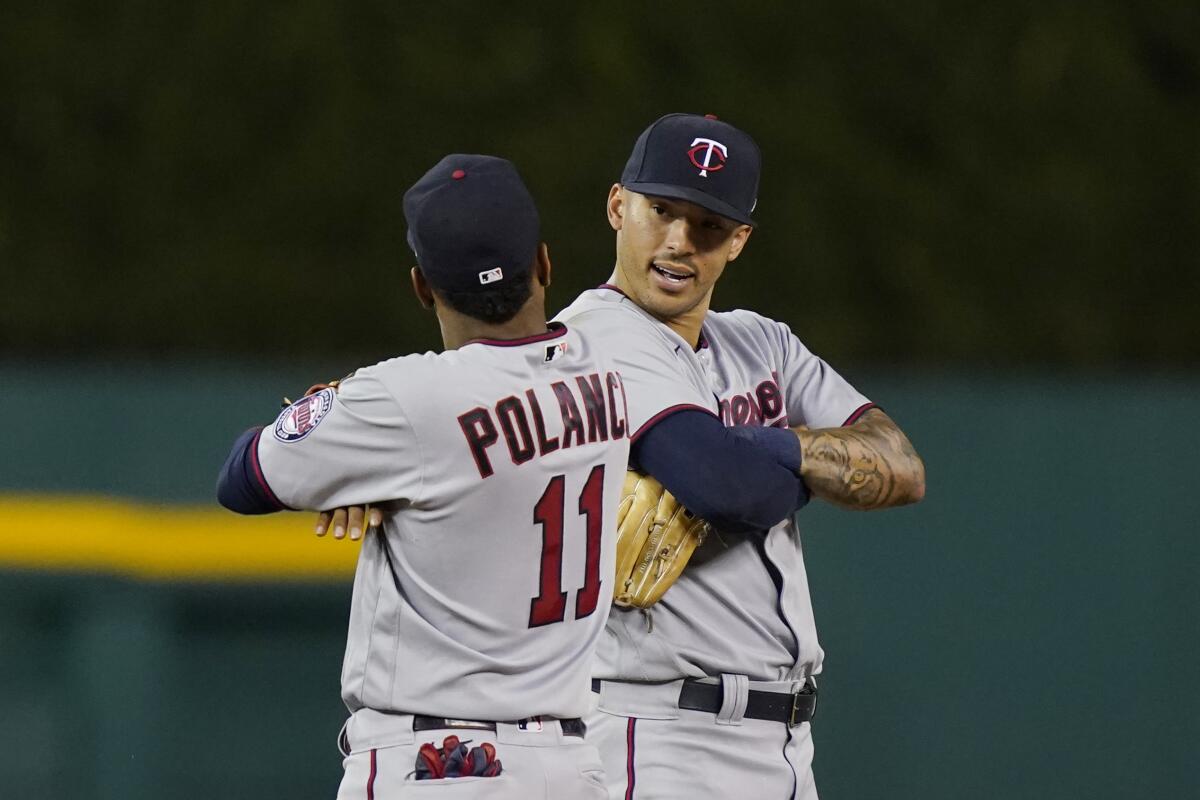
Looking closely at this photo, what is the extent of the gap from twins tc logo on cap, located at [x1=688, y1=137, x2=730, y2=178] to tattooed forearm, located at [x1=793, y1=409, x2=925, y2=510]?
1.46 feet

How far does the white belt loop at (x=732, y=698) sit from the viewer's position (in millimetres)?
2504

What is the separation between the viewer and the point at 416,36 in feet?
17.7

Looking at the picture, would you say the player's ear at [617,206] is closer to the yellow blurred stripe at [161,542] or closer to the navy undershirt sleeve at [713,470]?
the navy undershirt sleeve at [713,470]

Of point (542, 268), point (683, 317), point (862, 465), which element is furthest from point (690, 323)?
point (542, 268)

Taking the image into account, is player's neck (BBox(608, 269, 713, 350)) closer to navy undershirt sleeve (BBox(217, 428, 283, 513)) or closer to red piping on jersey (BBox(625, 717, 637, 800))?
red piping on jersey (BBox(625, 717, 637, 800))

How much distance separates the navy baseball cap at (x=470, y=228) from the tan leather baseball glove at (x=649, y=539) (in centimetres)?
50

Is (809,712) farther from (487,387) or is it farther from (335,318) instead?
(335,318)

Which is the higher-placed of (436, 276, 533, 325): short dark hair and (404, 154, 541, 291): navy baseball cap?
(404, 154, 541, 291): navy baseball cap

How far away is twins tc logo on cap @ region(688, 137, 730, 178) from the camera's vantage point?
253 cm

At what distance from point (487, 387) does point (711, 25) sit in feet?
12.6

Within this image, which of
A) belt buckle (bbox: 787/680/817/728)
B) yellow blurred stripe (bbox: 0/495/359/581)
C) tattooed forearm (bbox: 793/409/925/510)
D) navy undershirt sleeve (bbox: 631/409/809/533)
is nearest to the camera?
navy undershirt sleeve (bbox: 631/409/809/533)

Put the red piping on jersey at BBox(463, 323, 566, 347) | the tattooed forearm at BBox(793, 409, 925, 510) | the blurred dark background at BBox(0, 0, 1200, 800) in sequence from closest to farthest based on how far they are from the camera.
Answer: the red piping on jersey at BBox(463, 323, 566, 347), the tattooed forearm at BBox(793, 409, 925, 510), the blurred dark background at BBox(0, 0, 1200, 800)

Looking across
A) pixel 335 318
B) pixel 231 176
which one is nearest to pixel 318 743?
pixel 335 318

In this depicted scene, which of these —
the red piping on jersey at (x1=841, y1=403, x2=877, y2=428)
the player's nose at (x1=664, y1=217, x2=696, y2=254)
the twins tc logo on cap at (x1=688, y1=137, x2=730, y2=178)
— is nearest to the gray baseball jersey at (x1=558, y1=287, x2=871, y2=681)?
the red piping on jersey at (x1=841, y1=403, x2=877, y2=428)
